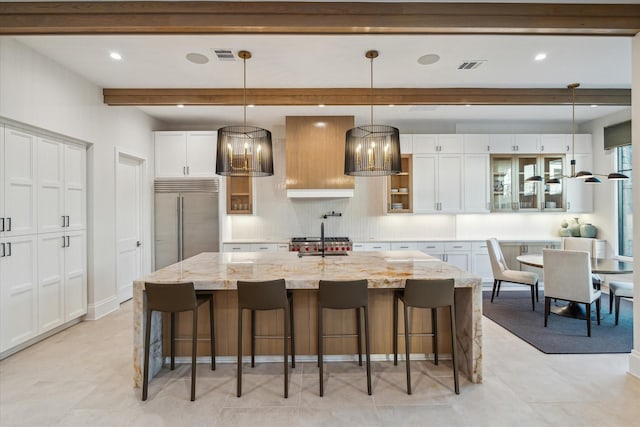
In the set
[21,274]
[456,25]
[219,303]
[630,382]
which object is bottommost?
[630,382]

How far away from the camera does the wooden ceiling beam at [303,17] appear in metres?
2.62

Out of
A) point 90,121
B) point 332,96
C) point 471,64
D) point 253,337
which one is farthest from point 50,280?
point 471,64

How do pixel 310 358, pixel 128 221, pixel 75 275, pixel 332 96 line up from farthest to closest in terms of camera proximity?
pixel 128 221 < pixel 332 96 < pixel 75 275 < pixel 310 358

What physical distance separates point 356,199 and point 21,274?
461cm

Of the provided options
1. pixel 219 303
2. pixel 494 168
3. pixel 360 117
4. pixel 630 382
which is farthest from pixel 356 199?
pixel 630 382

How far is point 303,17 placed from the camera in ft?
8.69

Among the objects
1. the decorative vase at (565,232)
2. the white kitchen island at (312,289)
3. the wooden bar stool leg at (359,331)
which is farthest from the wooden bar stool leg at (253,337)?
the decorative vase at (565,232)

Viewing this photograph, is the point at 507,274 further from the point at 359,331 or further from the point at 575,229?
the point at 359,331

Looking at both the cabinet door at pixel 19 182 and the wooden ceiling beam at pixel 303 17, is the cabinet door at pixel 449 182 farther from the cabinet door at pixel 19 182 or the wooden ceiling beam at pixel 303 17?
the cabinet door at pixel 19 182

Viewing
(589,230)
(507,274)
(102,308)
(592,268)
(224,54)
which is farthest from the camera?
(589,230)

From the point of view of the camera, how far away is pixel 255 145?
3.21 metres

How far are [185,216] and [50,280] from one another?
6.93 ft

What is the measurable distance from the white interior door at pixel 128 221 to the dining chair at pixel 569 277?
18.0 feet

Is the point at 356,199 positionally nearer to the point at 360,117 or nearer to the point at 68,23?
the point at 360,117
